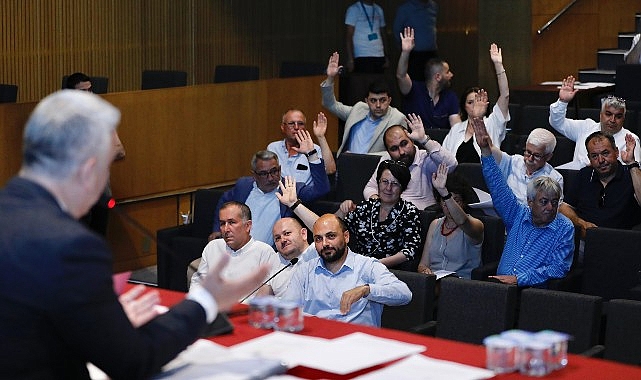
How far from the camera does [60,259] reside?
1.68m

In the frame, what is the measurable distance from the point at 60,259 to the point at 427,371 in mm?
731

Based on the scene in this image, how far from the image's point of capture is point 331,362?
2133mm

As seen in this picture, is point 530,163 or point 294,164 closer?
point 530,163

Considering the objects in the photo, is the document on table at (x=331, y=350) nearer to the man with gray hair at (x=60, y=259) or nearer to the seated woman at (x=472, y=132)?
the man with gray hair at (x=60, y=259)

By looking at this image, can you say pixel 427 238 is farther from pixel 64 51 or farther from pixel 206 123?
pixel 64 51

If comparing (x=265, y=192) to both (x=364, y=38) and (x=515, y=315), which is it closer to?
(x=515, y=315)

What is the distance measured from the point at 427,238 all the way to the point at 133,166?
8.00ft

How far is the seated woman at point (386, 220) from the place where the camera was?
5.55 m

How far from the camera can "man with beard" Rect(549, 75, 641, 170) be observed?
21.8 ft

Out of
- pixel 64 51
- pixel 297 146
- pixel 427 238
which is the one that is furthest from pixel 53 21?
pixel 427 238

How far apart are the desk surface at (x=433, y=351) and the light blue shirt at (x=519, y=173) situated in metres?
3.58

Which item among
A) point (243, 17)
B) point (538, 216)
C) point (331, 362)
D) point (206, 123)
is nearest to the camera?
point (331, 362)

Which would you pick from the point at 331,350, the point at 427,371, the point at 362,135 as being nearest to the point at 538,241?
the point at 362,135

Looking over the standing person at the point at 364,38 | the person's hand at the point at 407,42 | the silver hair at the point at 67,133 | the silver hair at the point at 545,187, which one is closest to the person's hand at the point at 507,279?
the silver hair at the point at 545,187
